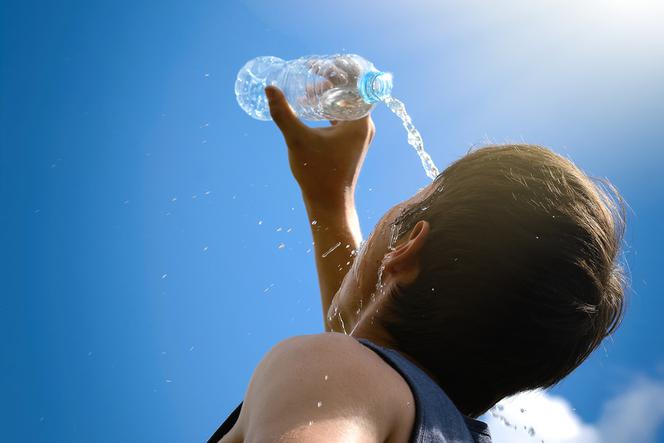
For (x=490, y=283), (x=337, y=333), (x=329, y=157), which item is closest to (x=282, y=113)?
(x=329, y=157)

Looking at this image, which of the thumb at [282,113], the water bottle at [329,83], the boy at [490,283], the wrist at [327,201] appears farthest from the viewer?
the wrist at [327,201]

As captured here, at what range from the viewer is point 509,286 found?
5.45 feet

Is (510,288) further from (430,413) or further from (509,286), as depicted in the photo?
(430,413)

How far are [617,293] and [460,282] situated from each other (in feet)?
1.51

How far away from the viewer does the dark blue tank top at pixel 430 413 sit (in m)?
1.27

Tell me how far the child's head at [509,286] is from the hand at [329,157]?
0.85 m

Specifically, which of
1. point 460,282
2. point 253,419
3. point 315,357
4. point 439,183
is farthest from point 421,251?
point 253,419

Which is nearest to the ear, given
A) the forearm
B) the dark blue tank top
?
the dark blue tank top

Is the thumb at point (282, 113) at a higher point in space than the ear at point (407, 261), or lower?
higher

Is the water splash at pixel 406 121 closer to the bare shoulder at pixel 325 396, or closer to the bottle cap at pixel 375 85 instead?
the bottle cap at pixel 375 85

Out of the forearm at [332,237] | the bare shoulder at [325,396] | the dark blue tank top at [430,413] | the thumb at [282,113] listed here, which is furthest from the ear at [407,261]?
the thumb at [282,113]

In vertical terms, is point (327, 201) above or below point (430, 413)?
above

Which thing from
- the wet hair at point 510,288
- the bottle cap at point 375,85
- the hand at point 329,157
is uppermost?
the bottle cap at point 375,85

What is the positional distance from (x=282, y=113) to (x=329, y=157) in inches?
10.8
